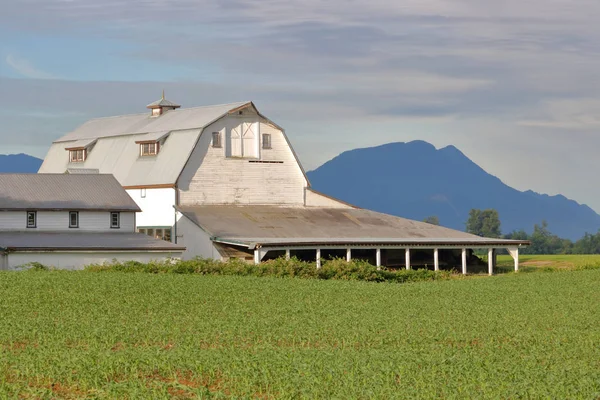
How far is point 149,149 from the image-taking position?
234 feet

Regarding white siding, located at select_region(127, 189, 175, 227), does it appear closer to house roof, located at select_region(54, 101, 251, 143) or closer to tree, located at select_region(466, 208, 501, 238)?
house roof, located at select_region(54, 101, 251, 143)

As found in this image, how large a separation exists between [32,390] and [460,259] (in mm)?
49331

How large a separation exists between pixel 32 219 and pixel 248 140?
16289 mm

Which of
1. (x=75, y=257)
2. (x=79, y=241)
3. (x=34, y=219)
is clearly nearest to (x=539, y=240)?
(x=34, y=219)

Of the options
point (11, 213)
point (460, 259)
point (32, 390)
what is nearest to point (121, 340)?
point (32, 390)

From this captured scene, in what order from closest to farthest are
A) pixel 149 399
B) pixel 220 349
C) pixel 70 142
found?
1. pixel 149 399
2. pixel 220 349
3. pixel 70 142

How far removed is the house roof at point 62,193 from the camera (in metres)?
58.9

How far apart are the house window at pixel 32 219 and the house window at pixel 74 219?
195cm

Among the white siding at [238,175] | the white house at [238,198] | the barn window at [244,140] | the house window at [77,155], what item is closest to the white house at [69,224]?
the white house at [238,198]

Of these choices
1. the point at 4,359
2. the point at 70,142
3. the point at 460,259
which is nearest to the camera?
the point at 4,359

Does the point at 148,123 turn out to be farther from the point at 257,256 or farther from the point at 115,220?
the point at 257,256

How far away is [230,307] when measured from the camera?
36.6 m

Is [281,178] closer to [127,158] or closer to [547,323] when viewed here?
[127,158]

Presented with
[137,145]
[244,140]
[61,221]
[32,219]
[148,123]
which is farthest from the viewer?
[148,123]
